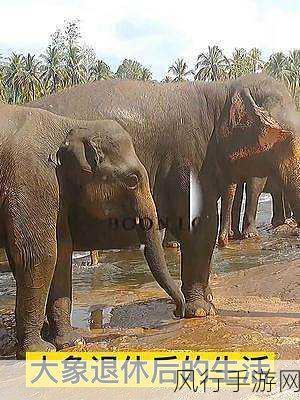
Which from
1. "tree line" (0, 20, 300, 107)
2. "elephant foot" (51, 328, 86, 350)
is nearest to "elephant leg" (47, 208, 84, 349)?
"elephant foot" (51, 328, 86, 350)

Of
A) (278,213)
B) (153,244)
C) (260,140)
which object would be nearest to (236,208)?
(278,213)

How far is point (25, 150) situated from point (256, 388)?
2.47 m

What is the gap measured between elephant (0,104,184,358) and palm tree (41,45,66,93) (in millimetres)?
49293

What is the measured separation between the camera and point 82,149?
5.55 meters

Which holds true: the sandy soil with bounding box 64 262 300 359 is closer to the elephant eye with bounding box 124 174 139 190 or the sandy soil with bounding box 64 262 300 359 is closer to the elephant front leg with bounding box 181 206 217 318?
the elephant front leg with bounding box 181 206 217 318

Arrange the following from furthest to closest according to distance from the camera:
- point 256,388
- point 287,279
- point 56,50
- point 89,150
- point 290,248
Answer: point 56,50
point 290,248
point 287,279
point 89,150
point 256,388

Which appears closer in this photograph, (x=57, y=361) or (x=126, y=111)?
(x=57, y=361)

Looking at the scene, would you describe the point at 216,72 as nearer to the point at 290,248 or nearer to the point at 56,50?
the point at 56,50

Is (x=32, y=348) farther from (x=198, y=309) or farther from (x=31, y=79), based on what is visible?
(x=31, y=79)

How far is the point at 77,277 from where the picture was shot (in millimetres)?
10422

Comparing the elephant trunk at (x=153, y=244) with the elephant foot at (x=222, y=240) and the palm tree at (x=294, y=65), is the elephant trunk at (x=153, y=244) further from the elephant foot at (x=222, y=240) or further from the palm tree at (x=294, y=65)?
the palm tree at (x=294, y=65)

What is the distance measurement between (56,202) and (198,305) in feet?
7.84

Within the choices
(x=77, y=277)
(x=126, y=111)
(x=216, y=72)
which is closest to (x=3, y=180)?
(x=126, y=111)

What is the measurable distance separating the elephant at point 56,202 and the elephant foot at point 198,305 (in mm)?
891
